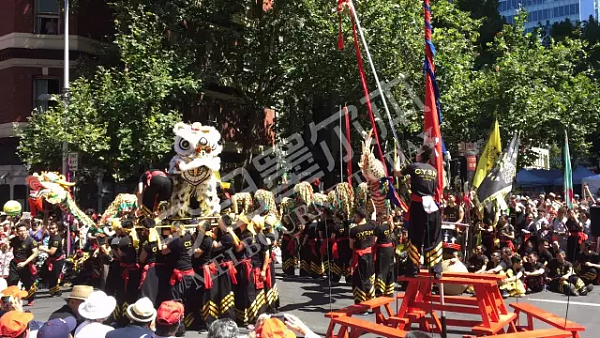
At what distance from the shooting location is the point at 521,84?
825 inches

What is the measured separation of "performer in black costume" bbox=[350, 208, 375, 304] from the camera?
380 inches

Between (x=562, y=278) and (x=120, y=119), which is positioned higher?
(x=120, y=119)

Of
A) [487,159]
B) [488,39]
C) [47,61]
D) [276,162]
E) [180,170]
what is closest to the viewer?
[180,170]

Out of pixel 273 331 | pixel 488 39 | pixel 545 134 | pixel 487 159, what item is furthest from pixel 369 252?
pixel 488 39

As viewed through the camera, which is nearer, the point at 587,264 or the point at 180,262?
the point at 180,262

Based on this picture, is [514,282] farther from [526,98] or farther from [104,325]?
[526,98]

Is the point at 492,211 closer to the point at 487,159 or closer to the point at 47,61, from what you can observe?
the point at 487,159

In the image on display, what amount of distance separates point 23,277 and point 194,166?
4.31m

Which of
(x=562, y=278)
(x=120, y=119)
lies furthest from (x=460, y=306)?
(x=120, y=119)

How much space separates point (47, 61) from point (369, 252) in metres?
15.6

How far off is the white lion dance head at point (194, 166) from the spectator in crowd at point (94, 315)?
4.36 m

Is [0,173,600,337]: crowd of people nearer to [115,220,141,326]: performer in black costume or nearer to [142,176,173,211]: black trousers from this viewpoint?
[115,220,141,326]: performer in black costume

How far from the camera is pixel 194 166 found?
30.3 ft

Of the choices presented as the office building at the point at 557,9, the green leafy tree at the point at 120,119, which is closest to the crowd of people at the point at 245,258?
the green leafy tree at the point at 120,119
